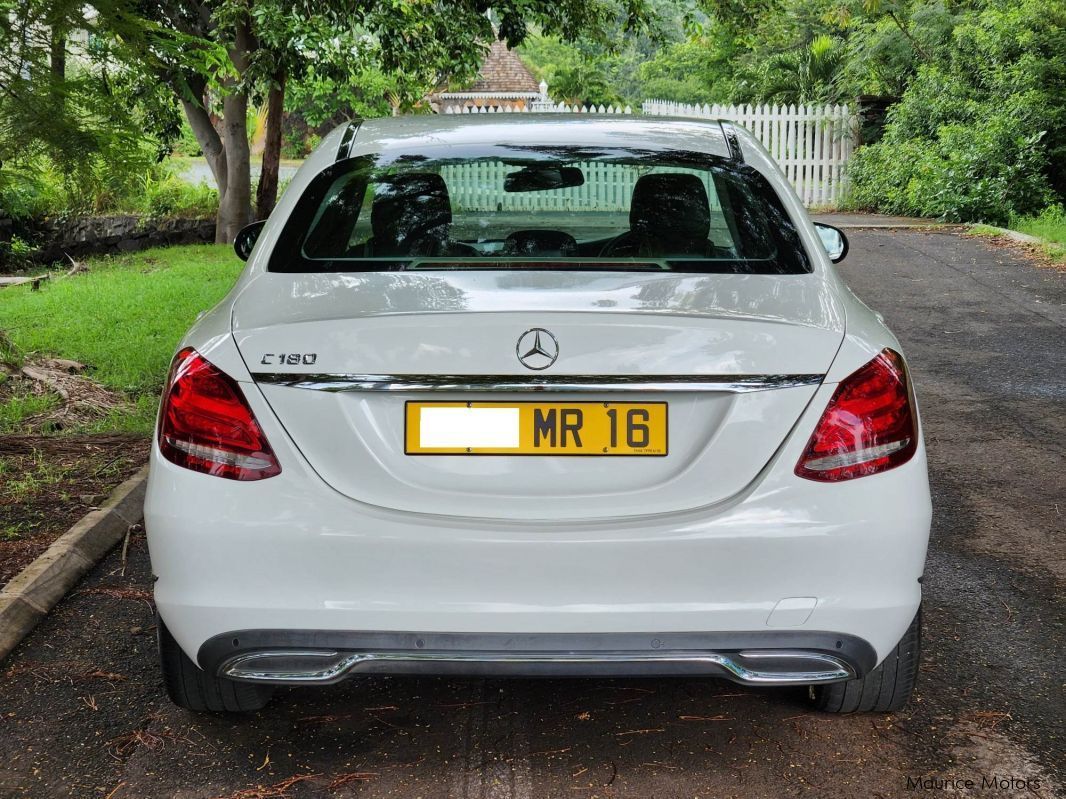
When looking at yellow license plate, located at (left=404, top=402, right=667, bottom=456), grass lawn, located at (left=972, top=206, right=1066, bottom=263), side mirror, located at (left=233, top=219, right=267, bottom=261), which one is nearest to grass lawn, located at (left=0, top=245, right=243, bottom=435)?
side mirror, located at (left=233, top=219, right=267, bottom=261)

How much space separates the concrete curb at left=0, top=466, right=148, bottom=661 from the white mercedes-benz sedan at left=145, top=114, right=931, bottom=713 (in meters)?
1.46

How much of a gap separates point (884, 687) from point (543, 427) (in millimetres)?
1208

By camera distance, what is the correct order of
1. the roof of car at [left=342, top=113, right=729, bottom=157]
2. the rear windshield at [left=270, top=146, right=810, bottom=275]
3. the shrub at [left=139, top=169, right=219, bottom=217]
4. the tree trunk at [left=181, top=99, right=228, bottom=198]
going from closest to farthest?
the rear windshield at [left=270, top=146, right=810, bottom=275] < the roof of car at [left=342, top=113, right=729, bottom=157] < the tree trunk at [left=181, top=99, right=228, bottom=198] < the shrub at [left=139, top=169, right=219, bottom=217]

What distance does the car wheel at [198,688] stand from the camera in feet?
10.2

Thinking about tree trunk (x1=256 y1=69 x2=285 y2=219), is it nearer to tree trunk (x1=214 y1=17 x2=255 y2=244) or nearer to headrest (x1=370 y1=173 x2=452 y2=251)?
tree trunk (x1=214 y1=17 x2=255 y2=244)

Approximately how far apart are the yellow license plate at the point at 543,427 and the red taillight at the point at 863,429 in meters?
0.34

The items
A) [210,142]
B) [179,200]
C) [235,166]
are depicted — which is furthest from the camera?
[179,200]

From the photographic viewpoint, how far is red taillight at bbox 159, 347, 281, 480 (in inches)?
107

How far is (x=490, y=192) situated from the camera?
503 cm

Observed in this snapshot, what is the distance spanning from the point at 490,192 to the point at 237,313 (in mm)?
2273

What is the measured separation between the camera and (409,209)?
12.0 ft

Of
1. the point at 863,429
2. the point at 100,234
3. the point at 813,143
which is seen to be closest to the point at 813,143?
the point at 813,143

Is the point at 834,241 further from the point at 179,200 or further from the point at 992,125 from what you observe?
the point at 179,200

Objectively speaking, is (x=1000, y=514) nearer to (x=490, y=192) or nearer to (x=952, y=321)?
(x=490, y=192)
